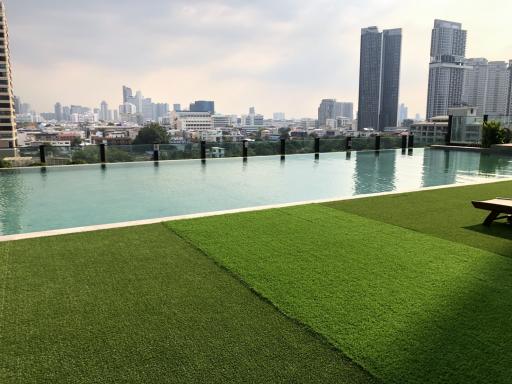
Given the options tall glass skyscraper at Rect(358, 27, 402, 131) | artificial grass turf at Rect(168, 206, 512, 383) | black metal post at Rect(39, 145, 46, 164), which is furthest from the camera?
tall glass skyscraper at Rect(358, 27, 402, 131)

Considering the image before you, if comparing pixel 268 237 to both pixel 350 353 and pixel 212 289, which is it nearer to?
pixel 212 289

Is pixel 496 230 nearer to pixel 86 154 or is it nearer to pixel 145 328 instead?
pixel 145 328

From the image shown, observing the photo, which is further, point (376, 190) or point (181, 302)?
point (376, 190)

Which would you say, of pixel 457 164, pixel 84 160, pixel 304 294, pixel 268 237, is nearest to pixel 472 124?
pixel 457 164

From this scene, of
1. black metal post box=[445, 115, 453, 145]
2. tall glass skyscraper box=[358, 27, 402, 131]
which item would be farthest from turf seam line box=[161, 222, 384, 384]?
tall glass skyscraper box=[358, 27, 402, 131]

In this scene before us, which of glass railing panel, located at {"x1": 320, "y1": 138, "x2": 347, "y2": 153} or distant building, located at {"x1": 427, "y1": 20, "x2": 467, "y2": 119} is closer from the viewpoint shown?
glass railing panel, located at {"x1": 320, "y1": 138, "x2": 347, "y2": 153}

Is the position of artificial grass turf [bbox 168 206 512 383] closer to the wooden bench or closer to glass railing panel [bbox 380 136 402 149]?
the wooden bench

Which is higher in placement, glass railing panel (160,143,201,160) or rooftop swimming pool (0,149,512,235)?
A: glass railing panel (160,143,201,160)
